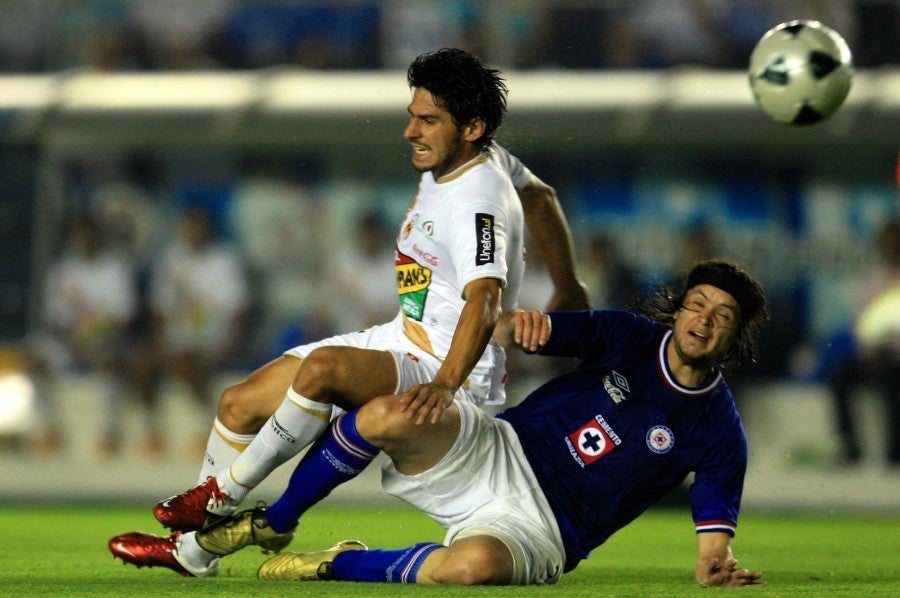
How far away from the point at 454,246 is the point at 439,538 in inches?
121

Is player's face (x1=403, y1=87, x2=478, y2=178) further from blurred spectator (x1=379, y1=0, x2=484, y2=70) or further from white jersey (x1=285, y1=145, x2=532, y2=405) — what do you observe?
blurred spectator (x1=379, y1=0, x2=484, y2=70)

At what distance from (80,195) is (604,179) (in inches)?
175

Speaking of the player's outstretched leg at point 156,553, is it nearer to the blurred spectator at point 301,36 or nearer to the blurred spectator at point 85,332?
the blurred spectator at point 85,332

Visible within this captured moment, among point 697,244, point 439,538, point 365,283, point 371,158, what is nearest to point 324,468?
point 439,538

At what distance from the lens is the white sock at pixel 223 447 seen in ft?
17.9

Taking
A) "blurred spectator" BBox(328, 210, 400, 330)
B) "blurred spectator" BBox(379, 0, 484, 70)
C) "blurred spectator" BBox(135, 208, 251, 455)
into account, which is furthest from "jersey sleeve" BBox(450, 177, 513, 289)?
"blurred spectator" BBox(135, 208, 251, 455)

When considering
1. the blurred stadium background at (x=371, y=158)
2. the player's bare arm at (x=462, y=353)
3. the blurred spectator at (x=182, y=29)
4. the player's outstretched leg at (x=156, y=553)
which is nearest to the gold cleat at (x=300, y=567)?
the player's outstretched leg at (x=156, y=553)

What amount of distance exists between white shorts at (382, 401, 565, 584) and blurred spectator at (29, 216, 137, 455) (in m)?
7.86

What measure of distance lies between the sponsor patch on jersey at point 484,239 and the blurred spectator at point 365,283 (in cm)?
677

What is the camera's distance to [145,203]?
43.6 ft

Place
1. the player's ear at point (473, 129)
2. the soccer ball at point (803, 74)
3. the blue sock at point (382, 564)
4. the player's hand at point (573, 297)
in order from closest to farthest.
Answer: the blue sock at point (382, 564) < the player's ear at point (473, 129) < the player's hand at point (573, 297) < the soccer ball at point (803, 74)

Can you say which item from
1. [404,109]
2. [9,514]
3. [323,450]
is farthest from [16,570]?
[404,109]

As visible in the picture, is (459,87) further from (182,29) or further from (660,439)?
(182,29)

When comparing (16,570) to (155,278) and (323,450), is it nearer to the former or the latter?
(323,450)
